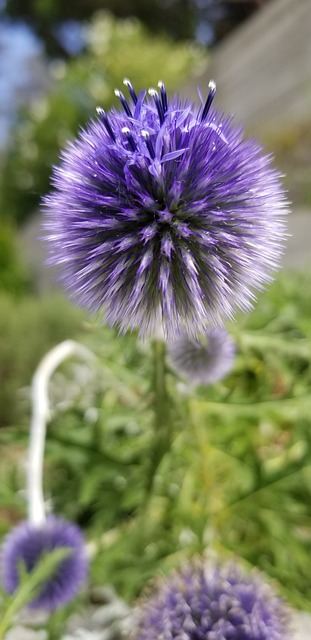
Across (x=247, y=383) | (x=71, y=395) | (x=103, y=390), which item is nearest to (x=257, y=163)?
(x=247, y=383)

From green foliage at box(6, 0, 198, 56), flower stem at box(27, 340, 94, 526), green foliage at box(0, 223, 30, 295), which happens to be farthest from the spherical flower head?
green foliage at box(6, 0, 198, 56)

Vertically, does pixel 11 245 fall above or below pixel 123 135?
above

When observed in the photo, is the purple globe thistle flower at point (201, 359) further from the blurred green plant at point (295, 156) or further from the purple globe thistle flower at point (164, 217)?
the blurred green plant at point (295, 156)

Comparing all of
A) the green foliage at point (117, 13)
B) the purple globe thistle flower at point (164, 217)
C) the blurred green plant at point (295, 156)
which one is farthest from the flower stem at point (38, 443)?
the green foliage at point (117, 13)

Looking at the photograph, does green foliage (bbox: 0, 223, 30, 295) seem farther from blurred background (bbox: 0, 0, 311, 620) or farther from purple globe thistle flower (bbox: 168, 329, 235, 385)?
purple globe thistle flower (bbox: 168, 329, 235, 385)

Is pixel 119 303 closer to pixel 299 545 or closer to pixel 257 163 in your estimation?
pixel 257 163

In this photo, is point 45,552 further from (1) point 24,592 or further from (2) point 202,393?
(2) point 202,393

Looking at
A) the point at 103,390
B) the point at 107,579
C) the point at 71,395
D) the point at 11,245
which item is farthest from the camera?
the point at 11,245
